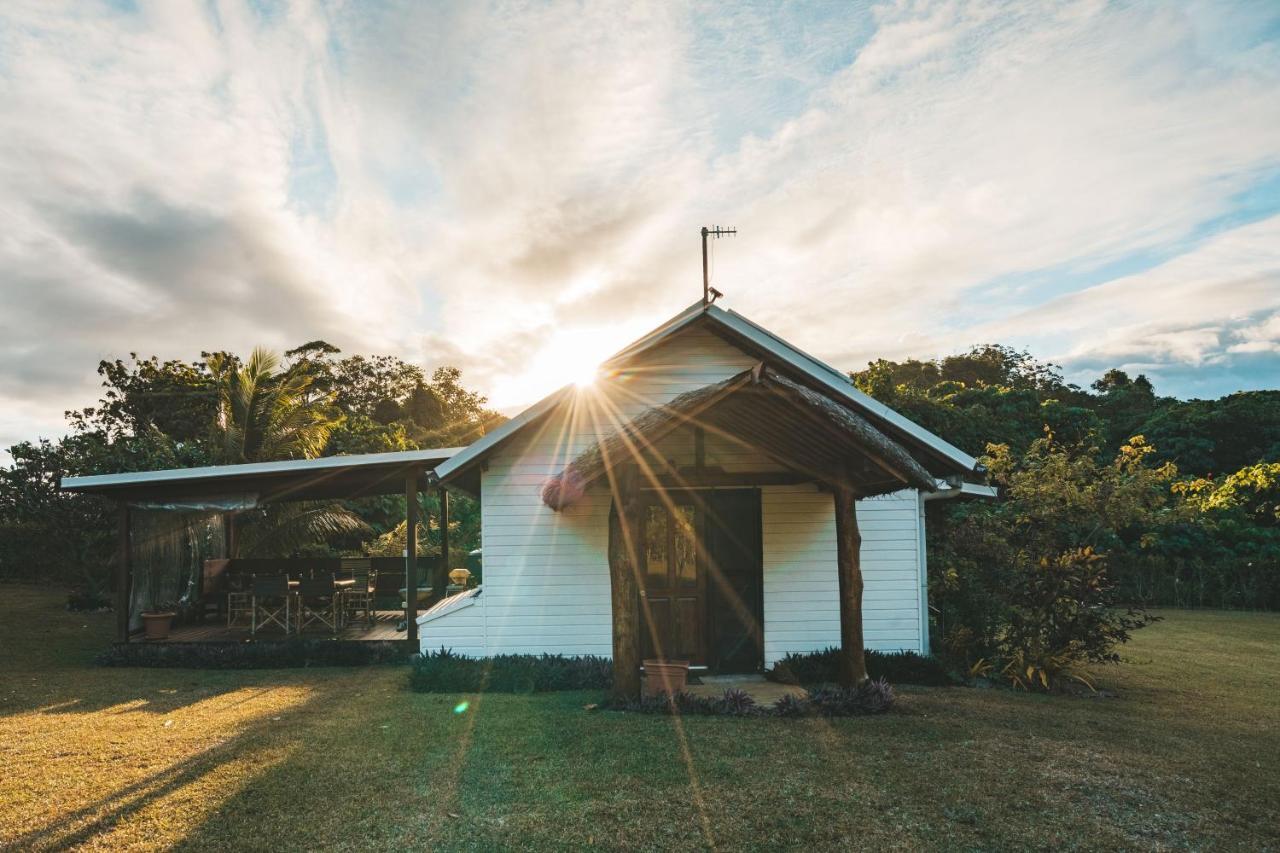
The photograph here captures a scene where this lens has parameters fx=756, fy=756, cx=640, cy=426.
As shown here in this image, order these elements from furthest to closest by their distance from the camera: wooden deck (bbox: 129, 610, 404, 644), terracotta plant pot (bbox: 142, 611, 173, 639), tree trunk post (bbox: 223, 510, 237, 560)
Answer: tree trunk post (bbox: 223, 510, 237, 560), terracotta plant pot (bbox: 142, 611, 173, 639), wooden deck (bbox: 129, 610, 404, 644)

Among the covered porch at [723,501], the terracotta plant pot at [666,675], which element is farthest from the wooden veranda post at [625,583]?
the terracotta plant pot at [666,675]

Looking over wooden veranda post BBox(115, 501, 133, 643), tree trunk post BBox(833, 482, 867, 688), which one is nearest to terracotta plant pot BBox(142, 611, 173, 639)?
wooden veranda post BBox(115, 501, 133, 643)

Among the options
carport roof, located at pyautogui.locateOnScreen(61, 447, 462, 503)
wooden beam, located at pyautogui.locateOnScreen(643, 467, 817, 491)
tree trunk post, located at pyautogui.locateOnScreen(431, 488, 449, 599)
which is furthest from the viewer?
tree trunk post, located at pyautogui.locateOnScreen(431, 488, 449, 599)

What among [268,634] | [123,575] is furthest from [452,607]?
[123,575]

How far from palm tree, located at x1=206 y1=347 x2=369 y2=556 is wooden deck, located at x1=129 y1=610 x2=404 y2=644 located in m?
3.20

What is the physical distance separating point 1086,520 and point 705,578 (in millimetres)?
10735

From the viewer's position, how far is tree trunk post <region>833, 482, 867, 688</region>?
25.8ft

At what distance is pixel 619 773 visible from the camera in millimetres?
5656

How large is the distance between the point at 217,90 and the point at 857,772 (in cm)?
917

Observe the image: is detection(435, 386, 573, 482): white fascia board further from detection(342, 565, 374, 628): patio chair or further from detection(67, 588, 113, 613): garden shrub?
detection(67, 588, 113, 613): garden shrub

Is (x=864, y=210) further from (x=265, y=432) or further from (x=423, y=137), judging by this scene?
(x=265, y=432)

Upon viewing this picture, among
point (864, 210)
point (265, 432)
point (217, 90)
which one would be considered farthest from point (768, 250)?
point (265, 432)

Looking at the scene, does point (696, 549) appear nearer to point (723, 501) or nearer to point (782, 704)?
point (723, 501)

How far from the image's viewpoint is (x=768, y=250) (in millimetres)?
11648
